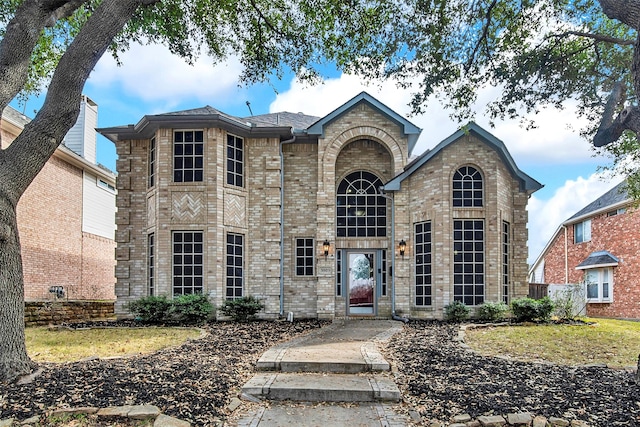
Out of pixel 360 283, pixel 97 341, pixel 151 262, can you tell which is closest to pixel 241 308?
pixel 151 262

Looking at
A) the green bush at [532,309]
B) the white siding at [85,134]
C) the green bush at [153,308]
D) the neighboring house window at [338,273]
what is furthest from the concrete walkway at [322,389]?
the white siding at [85,134]

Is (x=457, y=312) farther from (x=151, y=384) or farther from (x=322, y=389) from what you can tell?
(x=151, y=384)

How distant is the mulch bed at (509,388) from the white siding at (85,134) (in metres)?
16.5

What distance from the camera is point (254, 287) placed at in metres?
13.5

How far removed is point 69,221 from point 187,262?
24.4ft

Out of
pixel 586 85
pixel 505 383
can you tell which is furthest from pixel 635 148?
pixel 505 383

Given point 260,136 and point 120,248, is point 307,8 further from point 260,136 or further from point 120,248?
point 120,248

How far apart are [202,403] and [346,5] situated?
8212 mm

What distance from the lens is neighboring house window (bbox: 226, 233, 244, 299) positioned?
13.2 m

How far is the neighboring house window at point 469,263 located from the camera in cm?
1302

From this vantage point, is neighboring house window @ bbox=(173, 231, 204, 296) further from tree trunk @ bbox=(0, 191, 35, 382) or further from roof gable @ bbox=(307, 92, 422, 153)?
tree trunk @ bbox=(0, 191, 35, 382)

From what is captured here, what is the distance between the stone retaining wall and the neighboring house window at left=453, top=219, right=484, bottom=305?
36.5 ft

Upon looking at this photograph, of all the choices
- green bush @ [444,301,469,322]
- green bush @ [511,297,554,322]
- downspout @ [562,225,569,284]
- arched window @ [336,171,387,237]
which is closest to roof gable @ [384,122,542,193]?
arched window @ [336,171,387,237]

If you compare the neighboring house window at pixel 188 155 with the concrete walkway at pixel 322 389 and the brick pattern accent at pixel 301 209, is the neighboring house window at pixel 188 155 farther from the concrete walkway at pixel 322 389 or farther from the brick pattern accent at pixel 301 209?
the concrete walkway at pixel 322 389
